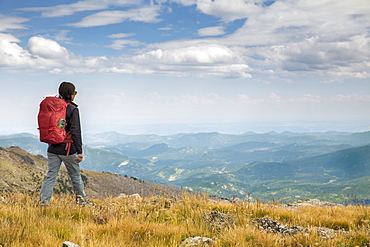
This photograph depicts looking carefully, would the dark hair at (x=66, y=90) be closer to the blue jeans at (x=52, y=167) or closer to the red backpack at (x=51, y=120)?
the red backpack at (x=51, y=120)

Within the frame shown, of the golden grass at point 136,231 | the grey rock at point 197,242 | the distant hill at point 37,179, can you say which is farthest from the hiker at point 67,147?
the distant hill at point 37,179

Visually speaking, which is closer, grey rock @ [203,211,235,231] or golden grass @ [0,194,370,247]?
golden grass @ [0,194,370,247]

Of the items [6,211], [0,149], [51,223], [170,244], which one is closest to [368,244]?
[170,244]

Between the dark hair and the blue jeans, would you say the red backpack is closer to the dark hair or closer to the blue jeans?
the dark hair

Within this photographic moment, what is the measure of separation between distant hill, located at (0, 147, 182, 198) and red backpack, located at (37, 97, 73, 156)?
1525 inches

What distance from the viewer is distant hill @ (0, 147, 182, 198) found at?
7254 cm

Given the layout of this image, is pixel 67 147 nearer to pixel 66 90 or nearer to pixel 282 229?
pixel 66 90

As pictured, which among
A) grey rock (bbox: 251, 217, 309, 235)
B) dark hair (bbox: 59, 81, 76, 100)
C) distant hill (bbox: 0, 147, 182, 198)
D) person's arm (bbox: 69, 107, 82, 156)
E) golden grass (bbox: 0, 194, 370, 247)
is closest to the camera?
golden grass (bbox: 0, 194, 370, 247)

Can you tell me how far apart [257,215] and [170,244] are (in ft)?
14.9

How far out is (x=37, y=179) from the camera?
85250 millimetres

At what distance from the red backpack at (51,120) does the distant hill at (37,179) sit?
38.7 m

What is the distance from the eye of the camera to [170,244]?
18.5ft

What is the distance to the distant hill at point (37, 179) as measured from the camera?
72.5 meters

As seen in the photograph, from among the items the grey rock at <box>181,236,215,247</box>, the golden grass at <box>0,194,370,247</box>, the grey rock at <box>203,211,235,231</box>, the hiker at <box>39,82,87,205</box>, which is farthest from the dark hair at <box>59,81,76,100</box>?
the grey rock at <box>181,236,215,247</box>
